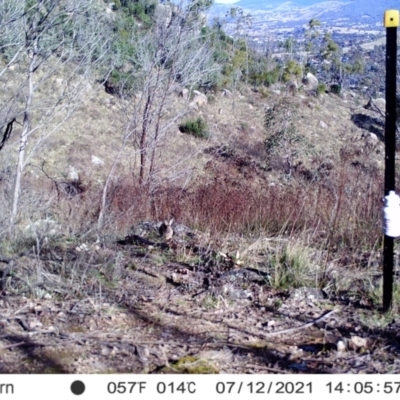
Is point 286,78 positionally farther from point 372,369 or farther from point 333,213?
point 372,369

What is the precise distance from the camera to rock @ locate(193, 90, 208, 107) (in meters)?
25.6

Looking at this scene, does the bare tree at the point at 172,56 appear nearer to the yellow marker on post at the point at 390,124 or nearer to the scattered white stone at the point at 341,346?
the yellow marker on post at the point at 390,124

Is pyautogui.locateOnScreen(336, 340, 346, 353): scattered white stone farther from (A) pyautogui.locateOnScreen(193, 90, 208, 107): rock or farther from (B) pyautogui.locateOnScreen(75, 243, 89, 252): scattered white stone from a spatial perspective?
(A) pyautogui.locateOnScreen(193, 90, 208, 107): rock

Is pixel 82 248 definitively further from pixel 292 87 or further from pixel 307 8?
pixel 292 87

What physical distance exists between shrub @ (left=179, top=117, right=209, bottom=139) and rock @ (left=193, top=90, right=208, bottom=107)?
2.29 m

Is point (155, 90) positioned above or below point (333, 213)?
above

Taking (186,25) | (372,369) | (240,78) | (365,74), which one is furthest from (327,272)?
(365,74)

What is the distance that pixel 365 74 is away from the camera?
33.0 metres

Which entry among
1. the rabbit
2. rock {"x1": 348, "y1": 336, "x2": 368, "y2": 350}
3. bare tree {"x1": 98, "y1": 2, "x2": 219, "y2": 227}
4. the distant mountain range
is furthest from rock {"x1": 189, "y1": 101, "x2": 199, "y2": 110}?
rock {"x1": 348, "y1": 336, "x2": 368, "y2": 350}

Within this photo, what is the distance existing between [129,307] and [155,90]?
7618mm

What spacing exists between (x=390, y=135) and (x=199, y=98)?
22997 millimetres

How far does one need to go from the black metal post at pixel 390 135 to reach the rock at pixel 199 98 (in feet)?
73.4

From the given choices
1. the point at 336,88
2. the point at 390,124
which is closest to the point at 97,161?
the point at 390,124

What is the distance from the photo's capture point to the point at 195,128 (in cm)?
2314
